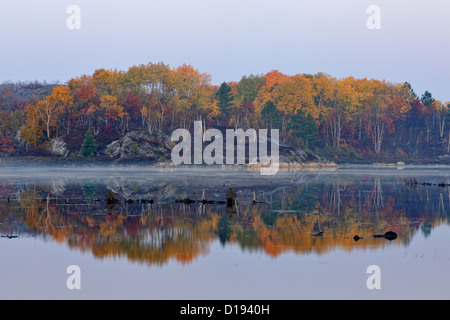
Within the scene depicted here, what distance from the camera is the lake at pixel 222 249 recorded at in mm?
15250

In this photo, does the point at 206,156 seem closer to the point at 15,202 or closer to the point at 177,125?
the point at 177,125

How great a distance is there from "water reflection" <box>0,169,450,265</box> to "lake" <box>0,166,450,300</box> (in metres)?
0.07

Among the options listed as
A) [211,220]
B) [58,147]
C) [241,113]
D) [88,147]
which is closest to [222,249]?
[211,220]

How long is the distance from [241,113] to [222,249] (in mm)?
129192

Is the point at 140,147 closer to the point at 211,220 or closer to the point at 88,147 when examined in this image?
the point at 88,147

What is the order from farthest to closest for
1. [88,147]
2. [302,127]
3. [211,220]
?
[302,127]
[88,147]
[211,220]

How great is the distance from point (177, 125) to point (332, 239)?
369 ft

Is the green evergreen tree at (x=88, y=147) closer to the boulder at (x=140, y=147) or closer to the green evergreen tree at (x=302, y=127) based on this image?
the boulder at (x=140, y=147)

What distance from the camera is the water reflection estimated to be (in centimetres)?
2098

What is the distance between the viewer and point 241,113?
487 ft

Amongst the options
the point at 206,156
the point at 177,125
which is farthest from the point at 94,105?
the point at 206,156

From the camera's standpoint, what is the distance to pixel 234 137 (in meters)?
125

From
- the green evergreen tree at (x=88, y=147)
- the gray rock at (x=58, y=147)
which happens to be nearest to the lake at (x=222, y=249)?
the green evergreen tree at (x=88, y=147)

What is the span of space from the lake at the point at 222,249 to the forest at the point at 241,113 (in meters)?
83.3
